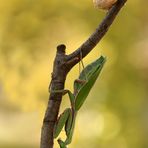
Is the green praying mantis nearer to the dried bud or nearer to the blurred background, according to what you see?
the dried bud

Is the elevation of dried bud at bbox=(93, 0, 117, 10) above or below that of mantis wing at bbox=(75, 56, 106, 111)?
above

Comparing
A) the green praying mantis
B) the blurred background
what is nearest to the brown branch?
the green praying mantis

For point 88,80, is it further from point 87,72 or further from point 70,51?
point 70,51

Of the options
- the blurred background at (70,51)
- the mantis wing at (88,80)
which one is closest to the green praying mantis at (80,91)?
the mantis wing at (88,80)

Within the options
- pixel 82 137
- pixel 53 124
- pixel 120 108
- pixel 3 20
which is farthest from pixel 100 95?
pixel 53 124

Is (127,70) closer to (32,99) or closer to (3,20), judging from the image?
(32,99)

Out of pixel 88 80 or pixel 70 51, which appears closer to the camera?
pixel 88 80

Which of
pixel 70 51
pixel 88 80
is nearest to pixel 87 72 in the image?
pixel 88 80
